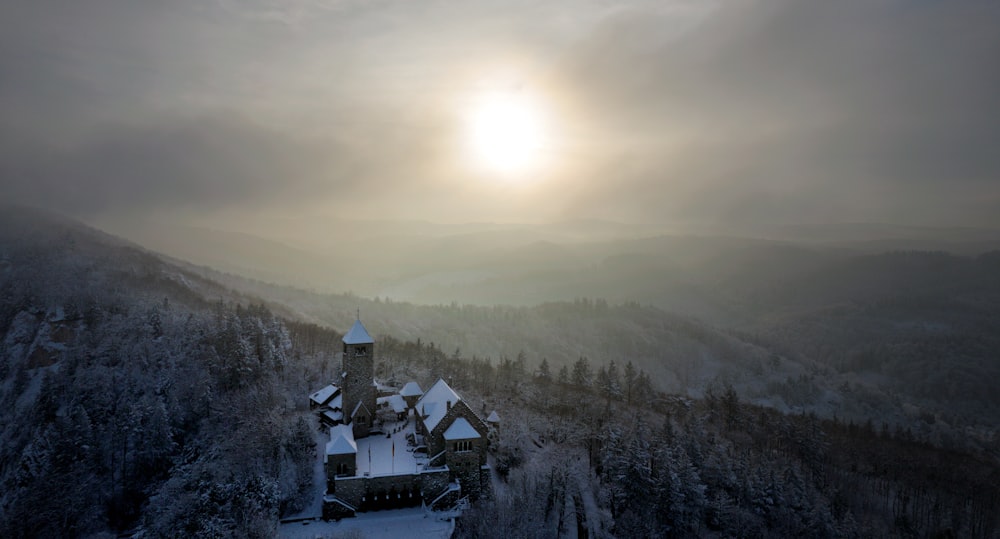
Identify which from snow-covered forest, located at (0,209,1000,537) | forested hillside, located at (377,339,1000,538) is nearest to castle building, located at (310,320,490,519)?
snow-covered forest, located at (0,209,1000,537)

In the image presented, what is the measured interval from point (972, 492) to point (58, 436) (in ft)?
324

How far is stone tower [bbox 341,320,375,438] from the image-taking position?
49.3m

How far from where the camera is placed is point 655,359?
154 meters

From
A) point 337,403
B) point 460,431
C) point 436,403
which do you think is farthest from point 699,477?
point 337,403

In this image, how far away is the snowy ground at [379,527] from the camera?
1517 inches

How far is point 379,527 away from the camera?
39656 millimetres

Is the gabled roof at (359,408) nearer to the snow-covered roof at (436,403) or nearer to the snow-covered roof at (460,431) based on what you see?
the snow-covered roof at (436,403)

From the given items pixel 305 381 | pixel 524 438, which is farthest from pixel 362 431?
pixel 305 381

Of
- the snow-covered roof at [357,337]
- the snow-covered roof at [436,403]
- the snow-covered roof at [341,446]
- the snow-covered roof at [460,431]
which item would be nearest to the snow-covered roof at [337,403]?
the snow-covered roof at [357,337]

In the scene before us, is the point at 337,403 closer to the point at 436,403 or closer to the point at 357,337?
the point at 357,337

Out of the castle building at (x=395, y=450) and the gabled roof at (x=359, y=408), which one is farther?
the gabled roof at (x=359, y=408)

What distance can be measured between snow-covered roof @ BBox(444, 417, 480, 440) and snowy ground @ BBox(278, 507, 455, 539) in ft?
19.6

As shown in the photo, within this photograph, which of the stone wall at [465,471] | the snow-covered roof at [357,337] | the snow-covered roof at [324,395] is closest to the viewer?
the stone wall at [465,471]

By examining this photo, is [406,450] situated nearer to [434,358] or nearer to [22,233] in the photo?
[434,358]
